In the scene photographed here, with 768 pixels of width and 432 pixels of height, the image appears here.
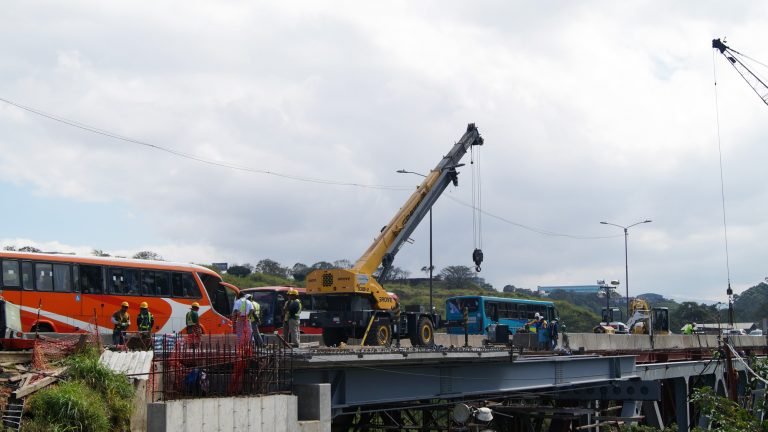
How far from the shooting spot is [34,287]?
27.8 meters

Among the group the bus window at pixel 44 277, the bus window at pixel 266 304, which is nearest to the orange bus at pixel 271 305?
the bus window at pixel 266 304

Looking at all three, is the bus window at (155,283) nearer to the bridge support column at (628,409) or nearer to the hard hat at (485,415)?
the hard hat at (485,415)

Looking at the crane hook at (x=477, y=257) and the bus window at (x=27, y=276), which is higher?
the crane hook at (x=477, y=257)

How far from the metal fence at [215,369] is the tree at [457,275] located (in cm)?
12141

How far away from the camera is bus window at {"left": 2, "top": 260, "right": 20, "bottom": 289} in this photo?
2722 cm

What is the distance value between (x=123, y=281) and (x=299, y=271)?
96238mm

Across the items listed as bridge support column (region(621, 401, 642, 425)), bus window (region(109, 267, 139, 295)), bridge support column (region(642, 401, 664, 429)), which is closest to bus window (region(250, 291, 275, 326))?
bus window (region(109, 267, 139, 295))

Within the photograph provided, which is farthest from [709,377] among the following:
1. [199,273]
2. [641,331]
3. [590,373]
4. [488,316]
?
[199,273]

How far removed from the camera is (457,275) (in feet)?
488

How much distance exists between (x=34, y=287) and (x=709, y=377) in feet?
130

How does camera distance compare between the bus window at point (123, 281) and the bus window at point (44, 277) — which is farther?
the bus window at point (123, 281)

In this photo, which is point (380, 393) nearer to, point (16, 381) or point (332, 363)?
point (332, 363)

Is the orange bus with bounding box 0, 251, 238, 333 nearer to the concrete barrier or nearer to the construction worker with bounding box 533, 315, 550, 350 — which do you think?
the concrete barrier

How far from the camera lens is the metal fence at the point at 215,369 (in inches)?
696
